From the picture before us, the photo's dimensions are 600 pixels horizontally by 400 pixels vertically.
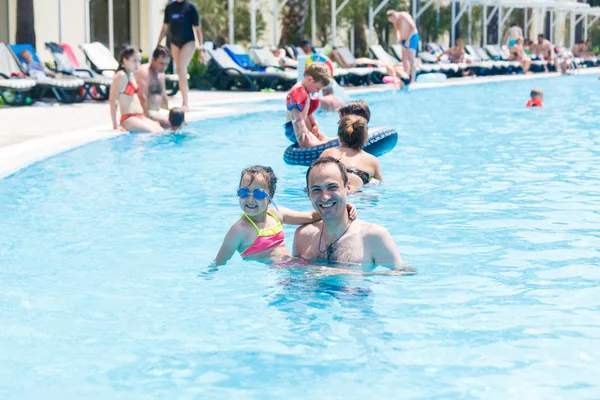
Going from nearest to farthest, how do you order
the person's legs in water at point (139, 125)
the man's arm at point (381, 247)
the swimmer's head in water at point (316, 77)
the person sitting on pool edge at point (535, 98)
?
1. the man's arm at point (381, 247)
2. the swimmer's head in water at point (316, 77)
3. the person's legs in water at point (139, 125)
4. the person sitting on pool edge at point (535, 98)

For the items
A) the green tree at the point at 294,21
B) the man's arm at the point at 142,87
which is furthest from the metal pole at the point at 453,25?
the man's arm at the point at 142,87

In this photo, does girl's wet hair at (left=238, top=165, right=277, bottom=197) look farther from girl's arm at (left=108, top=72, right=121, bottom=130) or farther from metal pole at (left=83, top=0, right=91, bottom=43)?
metal pole at (left=83, top=0, right=91, bottom=43)

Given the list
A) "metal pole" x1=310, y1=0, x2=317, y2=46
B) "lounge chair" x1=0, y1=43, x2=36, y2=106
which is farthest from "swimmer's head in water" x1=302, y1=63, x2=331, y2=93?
"metal pole" x1=310, y1=0, x2=317, y2=46

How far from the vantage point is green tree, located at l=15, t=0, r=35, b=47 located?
17375 mm

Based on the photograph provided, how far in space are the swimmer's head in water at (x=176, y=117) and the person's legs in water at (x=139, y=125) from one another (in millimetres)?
183

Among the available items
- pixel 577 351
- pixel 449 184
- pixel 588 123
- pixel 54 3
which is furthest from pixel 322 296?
pixel 54 3

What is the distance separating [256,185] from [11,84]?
31.5 ft

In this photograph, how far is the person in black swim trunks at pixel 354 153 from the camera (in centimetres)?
748

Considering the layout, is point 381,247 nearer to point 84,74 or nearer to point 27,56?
point 27,56

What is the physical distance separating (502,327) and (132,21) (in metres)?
17.9

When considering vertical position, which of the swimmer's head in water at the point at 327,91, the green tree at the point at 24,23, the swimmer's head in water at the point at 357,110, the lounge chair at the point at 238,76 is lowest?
the swimmer's head in water at the point at 357,110

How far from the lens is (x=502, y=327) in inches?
175

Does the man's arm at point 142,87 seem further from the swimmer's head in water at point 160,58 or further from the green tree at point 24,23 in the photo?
the green tree at point 24,23

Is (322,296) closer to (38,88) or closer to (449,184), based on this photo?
(449,184)
